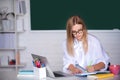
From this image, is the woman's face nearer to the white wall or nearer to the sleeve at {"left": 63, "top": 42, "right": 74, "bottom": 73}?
the sleeve at {"left": 63, "top": 42, "right": 74, "bottom": 73}

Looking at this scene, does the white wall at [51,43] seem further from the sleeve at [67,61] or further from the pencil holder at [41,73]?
the pencil holder at [41,73]

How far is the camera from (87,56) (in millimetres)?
2990

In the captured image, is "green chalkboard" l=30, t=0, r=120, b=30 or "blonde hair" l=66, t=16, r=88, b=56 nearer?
"blonde hair" l=66, t=16, r=88, b=56

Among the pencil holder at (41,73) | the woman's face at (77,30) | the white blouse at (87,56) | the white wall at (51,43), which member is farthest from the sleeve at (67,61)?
the white wall at (51,43)

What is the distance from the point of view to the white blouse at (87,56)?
9.71 feet

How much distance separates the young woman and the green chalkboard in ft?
5.62

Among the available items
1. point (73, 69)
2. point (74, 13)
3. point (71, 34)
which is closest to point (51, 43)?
point (74, 13)

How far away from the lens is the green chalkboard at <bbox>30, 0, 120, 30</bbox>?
475cm

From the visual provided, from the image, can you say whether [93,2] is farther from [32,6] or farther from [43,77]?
[43,77]

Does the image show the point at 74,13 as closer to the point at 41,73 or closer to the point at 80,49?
the point at 80,49

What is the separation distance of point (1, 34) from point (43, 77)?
2489 millimetres

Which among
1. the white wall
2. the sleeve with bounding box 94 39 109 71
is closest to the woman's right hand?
the sleeve with bounding box 94 39 109 71

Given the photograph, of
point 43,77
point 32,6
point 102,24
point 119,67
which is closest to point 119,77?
point 119,67

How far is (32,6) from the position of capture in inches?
189
